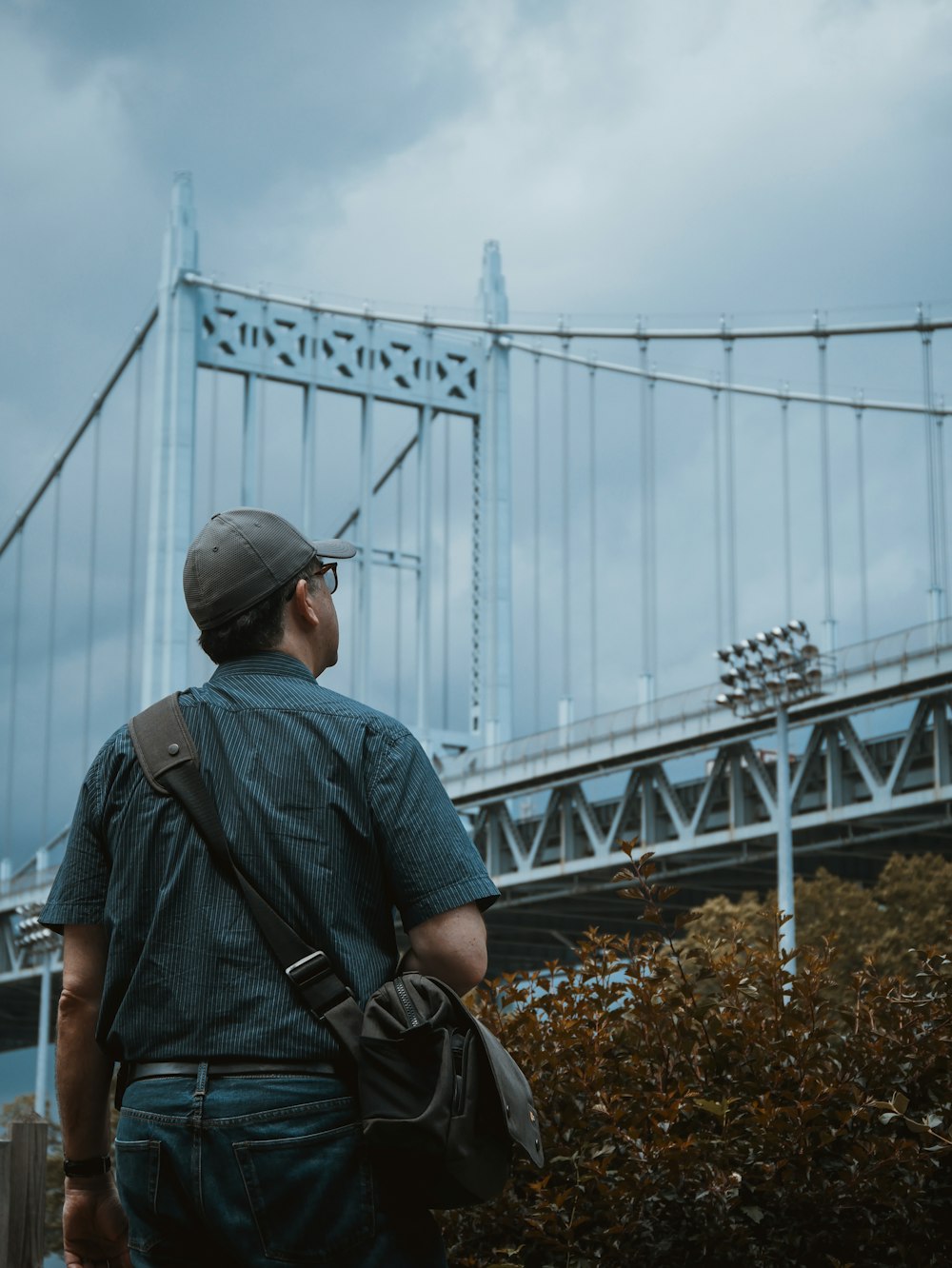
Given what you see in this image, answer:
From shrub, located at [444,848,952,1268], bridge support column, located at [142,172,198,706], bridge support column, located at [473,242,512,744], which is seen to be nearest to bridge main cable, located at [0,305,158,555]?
bridge support column, located at [142,172,198,706]

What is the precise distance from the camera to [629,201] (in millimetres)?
66250

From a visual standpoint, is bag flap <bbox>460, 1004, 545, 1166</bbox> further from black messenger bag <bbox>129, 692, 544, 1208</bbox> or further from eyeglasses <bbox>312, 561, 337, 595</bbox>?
eyeglasses <bbox>312, 561, 337, 595</bbox>

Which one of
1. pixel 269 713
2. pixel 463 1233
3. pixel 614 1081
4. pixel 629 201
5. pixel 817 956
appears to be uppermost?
pixel 629 201

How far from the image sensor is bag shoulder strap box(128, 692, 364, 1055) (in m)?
2.54

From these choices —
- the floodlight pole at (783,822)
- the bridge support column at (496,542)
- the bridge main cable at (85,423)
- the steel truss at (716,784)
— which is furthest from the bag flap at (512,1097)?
the bridge main cable at (85,423)

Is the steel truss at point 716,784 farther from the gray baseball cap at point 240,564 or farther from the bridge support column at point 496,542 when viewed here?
the gray baseball cap at point 240,564

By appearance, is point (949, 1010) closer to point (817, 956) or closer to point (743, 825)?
point (817, 956)

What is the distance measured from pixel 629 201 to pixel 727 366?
957 inches

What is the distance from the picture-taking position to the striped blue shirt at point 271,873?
257 centimetres

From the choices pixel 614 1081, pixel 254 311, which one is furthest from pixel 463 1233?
pixel 254 311

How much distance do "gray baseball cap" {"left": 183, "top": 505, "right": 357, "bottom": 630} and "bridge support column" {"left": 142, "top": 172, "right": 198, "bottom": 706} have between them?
116 feet

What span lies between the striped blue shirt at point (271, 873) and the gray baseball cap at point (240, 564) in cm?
15

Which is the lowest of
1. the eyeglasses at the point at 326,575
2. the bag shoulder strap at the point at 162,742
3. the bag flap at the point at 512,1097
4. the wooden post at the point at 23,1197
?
the wooden post at the point at 23,1197

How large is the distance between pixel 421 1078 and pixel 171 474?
126ft
